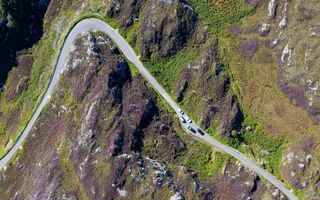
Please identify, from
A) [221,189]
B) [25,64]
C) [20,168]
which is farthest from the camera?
[25,64]

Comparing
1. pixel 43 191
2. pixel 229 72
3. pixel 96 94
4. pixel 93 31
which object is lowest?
pixel 229 72

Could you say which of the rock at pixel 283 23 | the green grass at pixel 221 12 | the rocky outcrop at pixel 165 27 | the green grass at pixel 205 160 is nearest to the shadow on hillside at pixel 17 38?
the rocky outcrop at pixel 165 27

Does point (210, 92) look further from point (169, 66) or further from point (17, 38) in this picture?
point (17, 38)

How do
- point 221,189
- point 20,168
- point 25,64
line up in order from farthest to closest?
point 25,64 < point 20,168 < point 221,189

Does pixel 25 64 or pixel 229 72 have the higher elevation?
pixel 25 64

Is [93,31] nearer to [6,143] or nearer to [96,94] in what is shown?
[96,94]

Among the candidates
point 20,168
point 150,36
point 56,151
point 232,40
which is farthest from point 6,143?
point 232,40

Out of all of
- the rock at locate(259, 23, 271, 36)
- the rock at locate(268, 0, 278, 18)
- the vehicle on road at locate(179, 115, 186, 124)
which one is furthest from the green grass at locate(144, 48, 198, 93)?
the rock at locate(268, 0, 278, 18)
